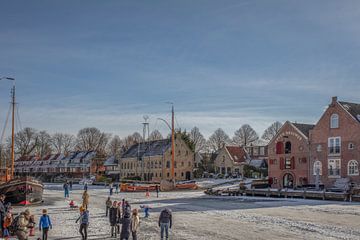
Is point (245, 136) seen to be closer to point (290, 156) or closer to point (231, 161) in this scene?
point (231, 161)

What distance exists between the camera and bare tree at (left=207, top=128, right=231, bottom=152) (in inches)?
4909

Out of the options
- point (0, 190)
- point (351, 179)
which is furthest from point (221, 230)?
point (351, 179)

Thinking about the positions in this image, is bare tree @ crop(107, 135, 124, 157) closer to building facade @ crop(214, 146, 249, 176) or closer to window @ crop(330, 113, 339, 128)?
building facade @ crop(214, 146, 249, 176)

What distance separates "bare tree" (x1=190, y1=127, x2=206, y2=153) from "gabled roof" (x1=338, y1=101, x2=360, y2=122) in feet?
224

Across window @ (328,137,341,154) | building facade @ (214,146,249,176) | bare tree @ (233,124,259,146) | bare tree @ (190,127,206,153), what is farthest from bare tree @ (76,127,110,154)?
window @ (328,137,341,154)

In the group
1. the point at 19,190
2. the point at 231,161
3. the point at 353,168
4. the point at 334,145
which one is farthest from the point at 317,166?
the point at 19,190

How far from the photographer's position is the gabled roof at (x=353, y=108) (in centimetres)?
5546

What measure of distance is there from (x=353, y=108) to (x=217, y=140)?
2752 inches

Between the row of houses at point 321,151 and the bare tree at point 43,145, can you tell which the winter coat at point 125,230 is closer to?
the row of houses at point 321,151

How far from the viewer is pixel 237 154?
95.1 m

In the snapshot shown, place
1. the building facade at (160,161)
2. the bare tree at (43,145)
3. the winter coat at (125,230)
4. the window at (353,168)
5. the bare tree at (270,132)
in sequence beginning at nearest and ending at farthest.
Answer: the winter coat at (125,230) → the window at (353,168) → the building facade at (160,161) → the bare tree at (270,132) → the bare tree at (43,145)

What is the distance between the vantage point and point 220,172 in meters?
96.6

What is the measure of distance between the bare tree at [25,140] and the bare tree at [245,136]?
59031 millimetres

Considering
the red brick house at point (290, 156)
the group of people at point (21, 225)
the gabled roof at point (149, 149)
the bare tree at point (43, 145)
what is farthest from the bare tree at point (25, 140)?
the group of people at point (21, 225)
